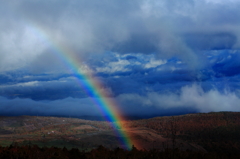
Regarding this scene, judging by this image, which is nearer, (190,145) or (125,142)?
(190,145)

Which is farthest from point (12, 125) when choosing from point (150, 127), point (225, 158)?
point (225, 158)

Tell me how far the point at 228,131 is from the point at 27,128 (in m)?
120

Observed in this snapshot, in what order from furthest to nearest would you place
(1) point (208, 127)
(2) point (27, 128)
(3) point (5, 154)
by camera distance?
(2) point (27, 128)
(1) point (208, 127)
(3) point (5, 154)

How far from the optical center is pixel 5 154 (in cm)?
4069

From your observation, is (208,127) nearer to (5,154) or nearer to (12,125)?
(5,154)

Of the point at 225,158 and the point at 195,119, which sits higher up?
the point at 195,119

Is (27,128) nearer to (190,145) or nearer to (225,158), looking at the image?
(190,145)

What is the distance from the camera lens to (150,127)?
138 meters

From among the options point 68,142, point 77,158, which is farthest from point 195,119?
point 77,158

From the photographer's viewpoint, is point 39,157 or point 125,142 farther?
point 125,142

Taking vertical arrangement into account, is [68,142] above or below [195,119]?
below

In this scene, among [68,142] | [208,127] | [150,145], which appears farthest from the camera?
[208,127]

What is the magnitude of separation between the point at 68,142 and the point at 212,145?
5211 centimetres

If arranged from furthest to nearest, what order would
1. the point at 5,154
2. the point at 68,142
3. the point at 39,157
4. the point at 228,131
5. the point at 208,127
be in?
the point at 208,127 < the point at 228,131 < the point at 68,142 < the point at 5,154 < the point at 39,157
